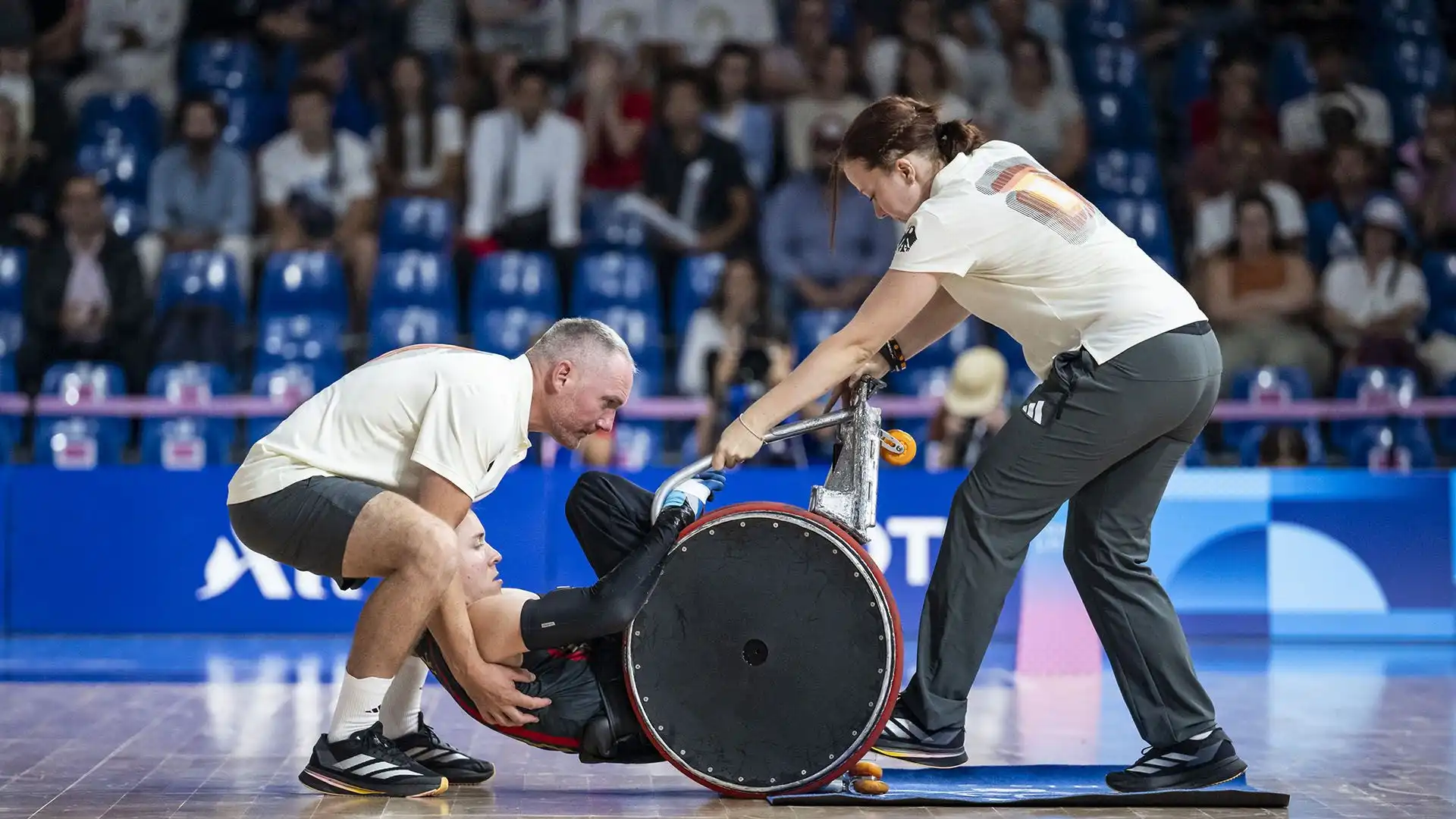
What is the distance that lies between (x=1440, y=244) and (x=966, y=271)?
8.00 metres

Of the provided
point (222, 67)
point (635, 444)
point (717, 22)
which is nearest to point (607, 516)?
point (635, 444)

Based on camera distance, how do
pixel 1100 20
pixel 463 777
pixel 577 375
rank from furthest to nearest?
pixel 1100 20, pixel 463 777, pixel 577 375

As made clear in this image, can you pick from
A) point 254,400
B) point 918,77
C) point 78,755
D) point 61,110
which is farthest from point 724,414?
point 61,110

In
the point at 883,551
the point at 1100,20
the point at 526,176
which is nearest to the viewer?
the point at 883,551

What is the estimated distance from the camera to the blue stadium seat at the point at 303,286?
362 inches

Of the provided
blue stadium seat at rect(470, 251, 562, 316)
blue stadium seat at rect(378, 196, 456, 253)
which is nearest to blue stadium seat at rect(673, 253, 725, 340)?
blue stadium seat at rect(470, 251, 562, 316)

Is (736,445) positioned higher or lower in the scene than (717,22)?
lower

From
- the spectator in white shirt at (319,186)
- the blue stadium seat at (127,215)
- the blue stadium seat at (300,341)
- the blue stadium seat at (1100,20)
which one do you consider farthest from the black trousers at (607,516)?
the blue stadium seat at (1100,20)

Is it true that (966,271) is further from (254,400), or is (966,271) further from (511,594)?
(254,400)

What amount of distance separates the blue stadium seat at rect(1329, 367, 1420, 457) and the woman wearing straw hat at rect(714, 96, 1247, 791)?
549cm

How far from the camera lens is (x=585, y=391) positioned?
3721mm

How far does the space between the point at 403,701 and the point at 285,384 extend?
4.70 meters

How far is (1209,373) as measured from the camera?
3789 mm

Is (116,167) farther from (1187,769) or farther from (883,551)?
(1187,769)
